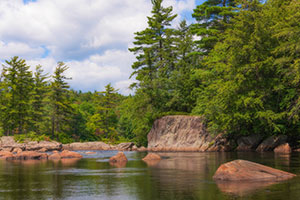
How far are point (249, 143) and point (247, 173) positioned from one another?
2377 cm

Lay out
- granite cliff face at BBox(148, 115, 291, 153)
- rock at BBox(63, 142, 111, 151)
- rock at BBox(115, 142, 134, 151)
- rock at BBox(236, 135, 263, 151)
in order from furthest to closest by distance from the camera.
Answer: rock at BBox(63, 142, 111, 151)
rock at BBox(115, 142, 134, 151)
rock at BBox(236, 135, 263, 151)
granite cliff face at BBox(148, 115, 291, 153)

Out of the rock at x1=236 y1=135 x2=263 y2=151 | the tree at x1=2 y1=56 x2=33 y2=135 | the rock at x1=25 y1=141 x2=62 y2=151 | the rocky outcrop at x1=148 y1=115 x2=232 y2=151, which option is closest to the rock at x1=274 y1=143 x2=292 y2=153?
the rock at x1=236 y1=135 x2=263 y2=151

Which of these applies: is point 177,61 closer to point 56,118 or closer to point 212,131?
point 212,131

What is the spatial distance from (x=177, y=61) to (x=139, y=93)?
9.89 m

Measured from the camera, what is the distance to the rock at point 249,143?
116 ft

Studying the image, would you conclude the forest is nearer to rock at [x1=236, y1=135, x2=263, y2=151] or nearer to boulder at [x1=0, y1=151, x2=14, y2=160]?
rock at [x1=236, y1=135, x2=263, y2=151]

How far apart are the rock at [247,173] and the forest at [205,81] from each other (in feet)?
47.5

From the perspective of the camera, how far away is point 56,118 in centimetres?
6756

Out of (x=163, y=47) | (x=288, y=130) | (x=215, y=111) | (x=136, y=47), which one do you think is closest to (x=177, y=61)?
(x=163, y=47)

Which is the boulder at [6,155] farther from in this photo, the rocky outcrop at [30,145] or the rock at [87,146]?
the rock at [87,146]

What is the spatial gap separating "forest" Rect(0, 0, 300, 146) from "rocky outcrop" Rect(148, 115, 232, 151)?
1.31 meters

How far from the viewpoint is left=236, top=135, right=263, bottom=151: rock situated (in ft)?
116

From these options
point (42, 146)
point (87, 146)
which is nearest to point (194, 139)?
point (42, 146)

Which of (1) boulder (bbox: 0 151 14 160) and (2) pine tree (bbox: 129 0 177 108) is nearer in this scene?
(1) boulder (bbox: 0 151 14 160)
